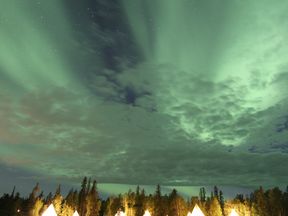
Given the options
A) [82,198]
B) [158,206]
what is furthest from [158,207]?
[82,198]

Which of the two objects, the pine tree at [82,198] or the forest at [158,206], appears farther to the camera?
the pine tree at [82,198]

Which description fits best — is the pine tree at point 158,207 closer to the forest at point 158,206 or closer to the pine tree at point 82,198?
the forest at point 158,206

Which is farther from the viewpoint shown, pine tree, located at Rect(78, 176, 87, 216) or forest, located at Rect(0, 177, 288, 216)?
pine tree, located at Rect(78, 176, 87, 216)

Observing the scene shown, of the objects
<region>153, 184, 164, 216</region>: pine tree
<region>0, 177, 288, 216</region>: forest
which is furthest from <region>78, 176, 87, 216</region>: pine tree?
<region>153, 184, 164, 216</region>: pine tree

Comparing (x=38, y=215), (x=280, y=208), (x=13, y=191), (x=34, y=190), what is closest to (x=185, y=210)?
(x=280, y=208)

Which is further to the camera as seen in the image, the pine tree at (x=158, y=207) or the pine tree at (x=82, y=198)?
the pine tree at (x=82, y=198)

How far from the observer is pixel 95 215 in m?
145

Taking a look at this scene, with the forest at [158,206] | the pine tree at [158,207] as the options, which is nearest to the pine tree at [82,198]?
the forest at [158,206]

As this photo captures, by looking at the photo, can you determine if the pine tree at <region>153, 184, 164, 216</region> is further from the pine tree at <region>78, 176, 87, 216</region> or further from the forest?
the pine tree at <region>78, 176, 87, 216</region>

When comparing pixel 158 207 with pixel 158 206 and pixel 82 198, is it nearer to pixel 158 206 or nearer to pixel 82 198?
pixel 158 206

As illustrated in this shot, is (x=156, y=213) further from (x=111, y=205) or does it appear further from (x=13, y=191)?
(x=13, y=191)

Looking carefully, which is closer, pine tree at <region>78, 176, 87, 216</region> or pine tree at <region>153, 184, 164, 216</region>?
pine tree at <region>153, 184, 164, 216</region>

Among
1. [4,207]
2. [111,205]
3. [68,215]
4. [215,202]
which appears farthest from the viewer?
[111,205]

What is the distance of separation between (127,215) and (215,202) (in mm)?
35677
